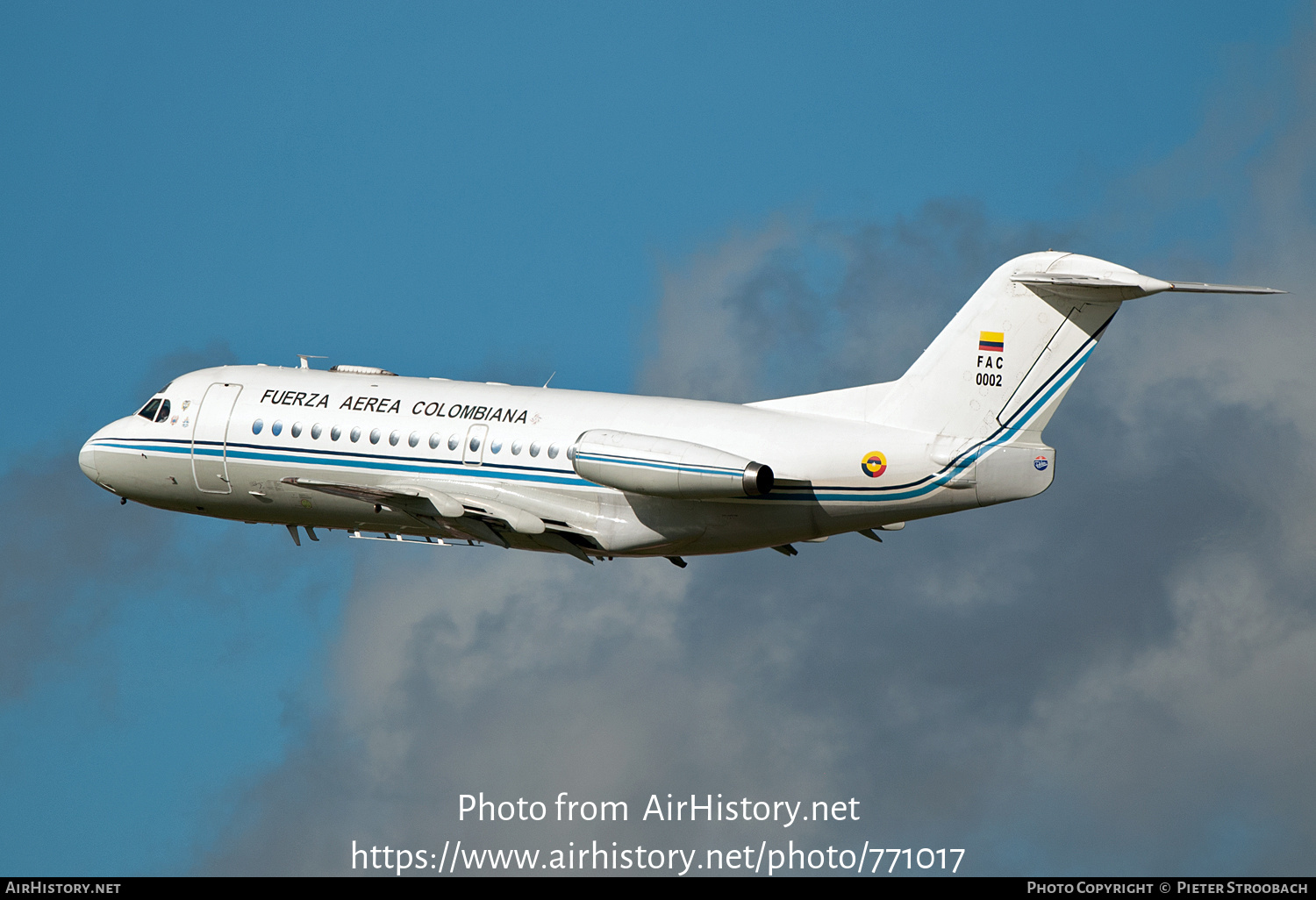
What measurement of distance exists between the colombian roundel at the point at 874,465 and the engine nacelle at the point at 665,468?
194cm

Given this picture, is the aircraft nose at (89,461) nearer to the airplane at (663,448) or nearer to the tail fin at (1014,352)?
the airplane at (663,448)

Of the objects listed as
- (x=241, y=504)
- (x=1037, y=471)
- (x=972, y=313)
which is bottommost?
(x=241, y=504)

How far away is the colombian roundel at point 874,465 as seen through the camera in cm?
4534

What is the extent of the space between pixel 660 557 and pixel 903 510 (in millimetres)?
5457

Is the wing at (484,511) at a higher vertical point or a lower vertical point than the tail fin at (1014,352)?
lower

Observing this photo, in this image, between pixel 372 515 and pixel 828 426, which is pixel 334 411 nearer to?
pixel 372 515

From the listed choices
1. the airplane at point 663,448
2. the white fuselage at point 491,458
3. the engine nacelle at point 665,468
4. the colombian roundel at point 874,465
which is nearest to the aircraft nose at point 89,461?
the white fuselage at point 491,458

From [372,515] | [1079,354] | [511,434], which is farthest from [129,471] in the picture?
[1079,354]

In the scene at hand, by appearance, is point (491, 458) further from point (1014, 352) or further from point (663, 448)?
point (1014, 352)

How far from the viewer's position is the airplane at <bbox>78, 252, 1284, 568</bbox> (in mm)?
44969

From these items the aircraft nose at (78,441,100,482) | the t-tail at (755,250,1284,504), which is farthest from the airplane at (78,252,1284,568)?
the aircraft nose at (78,441,100,482)

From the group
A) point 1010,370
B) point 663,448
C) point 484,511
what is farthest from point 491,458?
point 1010,370

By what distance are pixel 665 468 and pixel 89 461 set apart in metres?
15.8

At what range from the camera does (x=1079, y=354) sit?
44906 mm
